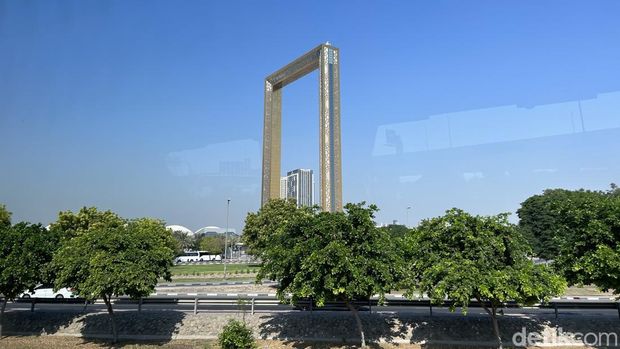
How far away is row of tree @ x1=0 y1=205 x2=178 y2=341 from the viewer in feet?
70.9

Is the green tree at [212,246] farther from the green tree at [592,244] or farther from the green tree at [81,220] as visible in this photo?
the green tree at [592,244]

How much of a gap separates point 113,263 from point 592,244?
24.4 meters

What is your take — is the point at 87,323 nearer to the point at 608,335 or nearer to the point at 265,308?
the point at 265,308

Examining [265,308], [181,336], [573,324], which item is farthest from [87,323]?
[573,324]

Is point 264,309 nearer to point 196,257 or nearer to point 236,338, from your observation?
point 236,338

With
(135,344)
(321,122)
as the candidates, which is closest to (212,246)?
(321,122)

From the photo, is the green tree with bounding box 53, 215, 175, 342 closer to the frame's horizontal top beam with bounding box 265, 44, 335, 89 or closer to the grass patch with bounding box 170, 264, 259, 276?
the grass patch with bounding box 170, 264, 259, 276

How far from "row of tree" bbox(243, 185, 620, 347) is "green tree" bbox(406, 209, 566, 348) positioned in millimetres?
43

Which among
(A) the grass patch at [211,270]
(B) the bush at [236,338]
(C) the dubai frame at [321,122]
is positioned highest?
(C) the dubai frame at [321,122]

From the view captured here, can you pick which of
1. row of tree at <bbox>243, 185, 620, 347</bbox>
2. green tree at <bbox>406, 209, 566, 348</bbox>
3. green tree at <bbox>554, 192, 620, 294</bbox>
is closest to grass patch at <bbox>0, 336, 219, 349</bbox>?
row of tree at <bbox>243, 185, 620, 347</bbox>

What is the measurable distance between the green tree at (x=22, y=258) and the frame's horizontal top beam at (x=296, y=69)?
2221 inches

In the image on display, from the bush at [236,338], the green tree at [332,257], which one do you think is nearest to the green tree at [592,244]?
the green tree at [332,257]

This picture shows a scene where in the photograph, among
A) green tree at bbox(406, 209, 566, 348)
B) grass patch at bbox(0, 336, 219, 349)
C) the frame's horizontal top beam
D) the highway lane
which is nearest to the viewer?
green tree at bbox(406, 209, 566, 348)

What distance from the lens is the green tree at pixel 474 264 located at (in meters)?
17.6
